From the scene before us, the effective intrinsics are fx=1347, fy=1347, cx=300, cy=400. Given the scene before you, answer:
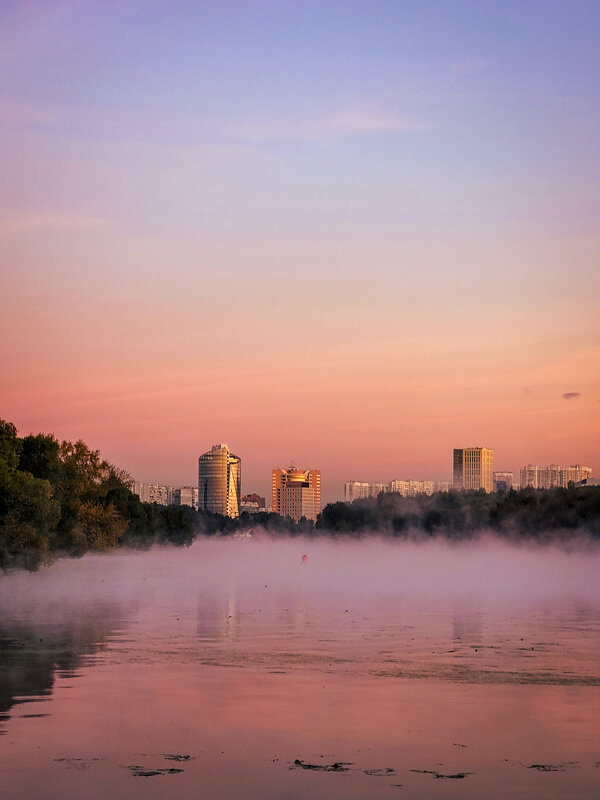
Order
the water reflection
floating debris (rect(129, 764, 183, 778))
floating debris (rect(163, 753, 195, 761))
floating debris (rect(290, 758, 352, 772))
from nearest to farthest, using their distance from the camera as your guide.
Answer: floating debris (rect(129, 764, 183, 778)) < floating debris (rect(290, 758, 352, 772)) < floating debris (rect(163, 753, 195, 761)) < the water reflection

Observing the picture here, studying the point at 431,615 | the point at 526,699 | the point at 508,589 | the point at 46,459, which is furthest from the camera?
the point at 46,459

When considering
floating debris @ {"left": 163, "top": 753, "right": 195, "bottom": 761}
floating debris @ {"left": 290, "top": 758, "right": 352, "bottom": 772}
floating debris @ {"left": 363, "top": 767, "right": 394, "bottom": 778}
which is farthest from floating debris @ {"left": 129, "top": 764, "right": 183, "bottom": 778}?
floating debris @ {"left": 363, "top": 767, "right": 394, "bottom": 778}

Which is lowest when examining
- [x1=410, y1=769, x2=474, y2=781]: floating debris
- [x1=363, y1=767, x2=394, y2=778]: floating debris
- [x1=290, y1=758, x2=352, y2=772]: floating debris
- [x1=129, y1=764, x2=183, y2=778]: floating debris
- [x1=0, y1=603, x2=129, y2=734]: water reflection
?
[x1=410, y1=769, x2=474, y2=781]: floating debris

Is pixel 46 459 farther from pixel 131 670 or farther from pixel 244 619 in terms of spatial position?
pixel 131 670

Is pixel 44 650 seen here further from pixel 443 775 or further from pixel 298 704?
pixel 443 775

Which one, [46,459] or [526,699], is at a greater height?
[46,459]

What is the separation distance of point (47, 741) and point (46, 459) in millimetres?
99598

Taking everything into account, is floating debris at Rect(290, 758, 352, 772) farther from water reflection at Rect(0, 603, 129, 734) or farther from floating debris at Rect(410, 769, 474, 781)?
water reflection at Rect(0, 603, 129, 734)

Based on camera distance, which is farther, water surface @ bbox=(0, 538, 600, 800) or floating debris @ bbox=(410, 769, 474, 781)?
floating debris @ bbox=(410, 769, 474, 781)

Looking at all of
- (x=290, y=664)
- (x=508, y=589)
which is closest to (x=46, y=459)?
(x=508, y=589)

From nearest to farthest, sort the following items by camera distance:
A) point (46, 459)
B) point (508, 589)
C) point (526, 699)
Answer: point (526, 699) → point (508, 589) → point (46, 459)

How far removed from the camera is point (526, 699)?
30094 mm

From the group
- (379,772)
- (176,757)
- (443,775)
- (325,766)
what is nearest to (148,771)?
(176,757)

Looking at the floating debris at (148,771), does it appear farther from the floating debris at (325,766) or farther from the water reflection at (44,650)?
the water reflection at (44,650)
